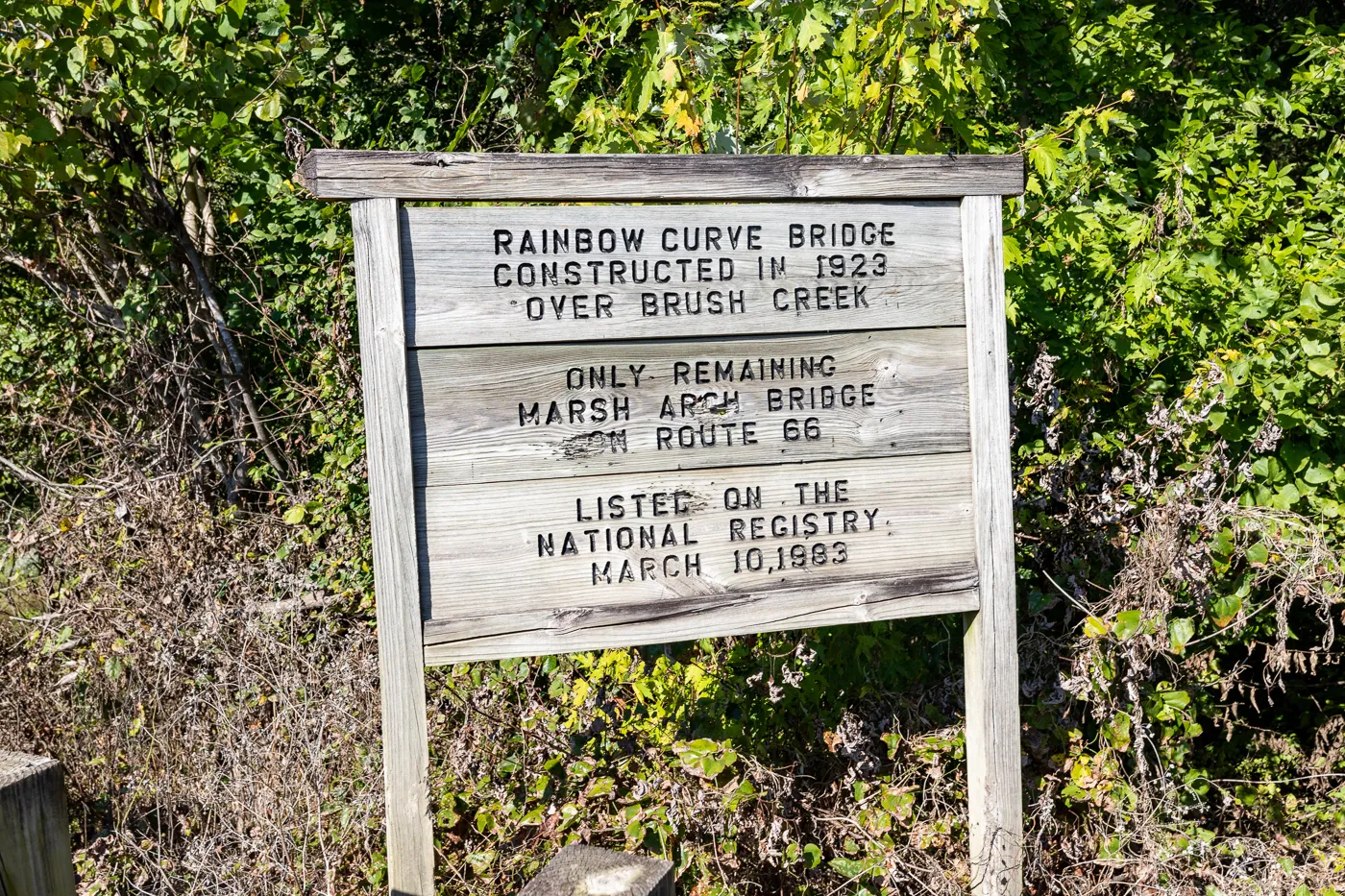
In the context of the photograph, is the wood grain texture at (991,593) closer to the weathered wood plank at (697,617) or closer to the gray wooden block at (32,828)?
the weathered wood plank at (697,617)

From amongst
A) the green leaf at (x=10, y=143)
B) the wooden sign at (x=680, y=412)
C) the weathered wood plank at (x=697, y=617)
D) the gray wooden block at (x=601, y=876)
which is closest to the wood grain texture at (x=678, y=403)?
the wooden sign at (x=680, y=412)

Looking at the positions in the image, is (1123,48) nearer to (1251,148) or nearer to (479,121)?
(1251,148)

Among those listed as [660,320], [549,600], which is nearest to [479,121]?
[660,320]

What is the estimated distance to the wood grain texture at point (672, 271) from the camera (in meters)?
2.28

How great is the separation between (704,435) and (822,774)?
1326 mm

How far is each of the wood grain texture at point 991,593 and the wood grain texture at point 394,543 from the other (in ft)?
4.50

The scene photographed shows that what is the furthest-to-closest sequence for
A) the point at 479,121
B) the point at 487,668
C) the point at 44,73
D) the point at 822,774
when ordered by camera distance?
the point at 479,121 < the point at 44,73 < the point at 487,668 < the point at 822,774

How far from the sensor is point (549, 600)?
2.35 m

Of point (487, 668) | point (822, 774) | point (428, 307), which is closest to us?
point (428, 307)

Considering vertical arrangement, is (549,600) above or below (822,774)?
above

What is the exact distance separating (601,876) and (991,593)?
58.0 inches

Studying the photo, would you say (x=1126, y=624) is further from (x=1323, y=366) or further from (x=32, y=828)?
(x=32, y=828)

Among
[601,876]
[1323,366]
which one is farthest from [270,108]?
[1323,366]

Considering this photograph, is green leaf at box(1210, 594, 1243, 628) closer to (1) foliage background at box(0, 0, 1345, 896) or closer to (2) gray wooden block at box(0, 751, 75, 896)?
(1) foliage background at box(0, 0, 1345, 896)
